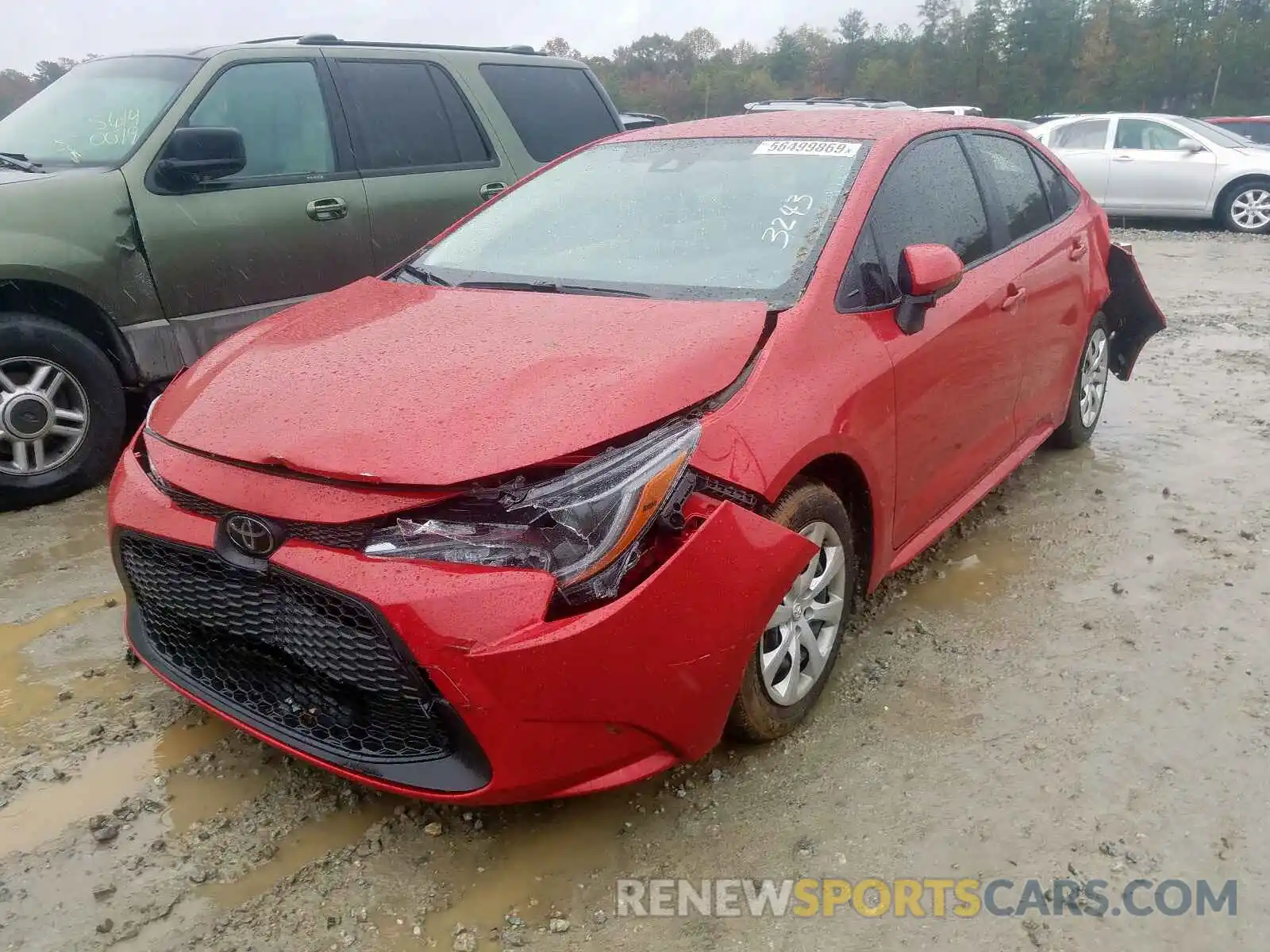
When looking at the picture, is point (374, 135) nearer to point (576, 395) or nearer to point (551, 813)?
point (576, 395)

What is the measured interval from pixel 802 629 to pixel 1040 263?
204 centimetres

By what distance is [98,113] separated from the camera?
4.67 meters

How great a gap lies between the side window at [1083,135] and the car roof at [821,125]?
11.2 m

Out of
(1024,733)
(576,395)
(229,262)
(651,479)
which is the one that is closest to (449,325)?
(576,395)

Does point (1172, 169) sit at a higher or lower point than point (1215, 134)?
lower

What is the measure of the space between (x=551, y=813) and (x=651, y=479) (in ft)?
3.00

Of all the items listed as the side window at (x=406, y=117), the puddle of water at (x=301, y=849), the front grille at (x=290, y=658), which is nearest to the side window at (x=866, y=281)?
the front grille at (x=290, y=658)

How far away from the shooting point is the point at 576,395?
7.39 feet

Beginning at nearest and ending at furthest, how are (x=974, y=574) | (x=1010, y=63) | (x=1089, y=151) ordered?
(x=974, y=574) → (x=1089, y=151) → (x=1010, y=63)

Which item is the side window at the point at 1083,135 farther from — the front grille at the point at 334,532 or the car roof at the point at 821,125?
the front grille at the point at 334,532

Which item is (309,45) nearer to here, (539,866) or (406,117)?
(406,117)

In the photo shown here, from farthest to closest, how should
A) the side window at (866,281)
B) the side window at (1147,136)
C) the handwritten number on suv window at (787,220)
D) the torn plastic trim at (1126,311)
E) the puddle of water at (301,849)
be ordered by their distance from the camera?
the side window at (1147,136) → the torn plastic trim at (1126,311) → the handwritten number on suv window at (787,220) → the side window at (866,281) → the puddle of water at (301,849)

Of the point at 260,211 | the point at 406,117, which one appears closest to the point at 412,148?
the point at 406,117

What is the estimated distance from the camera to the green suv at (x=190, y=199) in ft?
13.5
